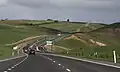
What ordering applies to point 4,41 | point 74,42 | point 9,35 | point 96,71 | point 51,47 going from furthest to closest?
point 9,35
point 4,41
point 74,42
point 51,47
point 96,71

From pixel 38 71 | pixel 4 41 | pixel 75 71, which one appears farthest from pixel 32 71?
pixel 4 41

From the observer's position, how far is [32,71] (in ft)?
94.6

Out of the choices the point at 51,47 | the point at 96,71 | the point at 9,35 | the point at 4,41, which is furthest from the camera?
the point at 9,35

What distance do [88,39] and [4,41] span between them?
38.0 metres

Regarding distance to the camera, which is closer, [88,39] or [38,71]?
[38,71]

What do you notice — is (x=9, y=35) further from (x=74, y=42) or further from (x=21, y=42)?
(x=74, y=42)

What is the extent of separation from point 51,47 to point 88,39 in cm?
3088

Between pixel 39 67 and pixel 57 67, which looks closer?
pixel 57 67

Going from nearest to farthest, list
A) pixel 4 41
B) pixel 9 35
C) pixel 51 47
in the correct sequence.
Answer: pixel 51 47 → pixel 4 41 → pixel 9 35

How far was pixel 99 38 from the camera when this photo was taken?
179375 millimetres

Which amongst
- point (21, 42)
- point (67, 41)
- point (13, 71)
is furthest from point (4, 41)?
point (13, 71)

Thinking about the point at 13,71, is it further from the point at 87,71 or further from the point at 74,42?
the point at 74,42

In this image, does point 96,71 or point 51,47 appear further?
point 51,47

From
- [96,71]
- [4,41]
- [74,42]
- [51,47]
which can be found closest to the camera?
[96,71]
